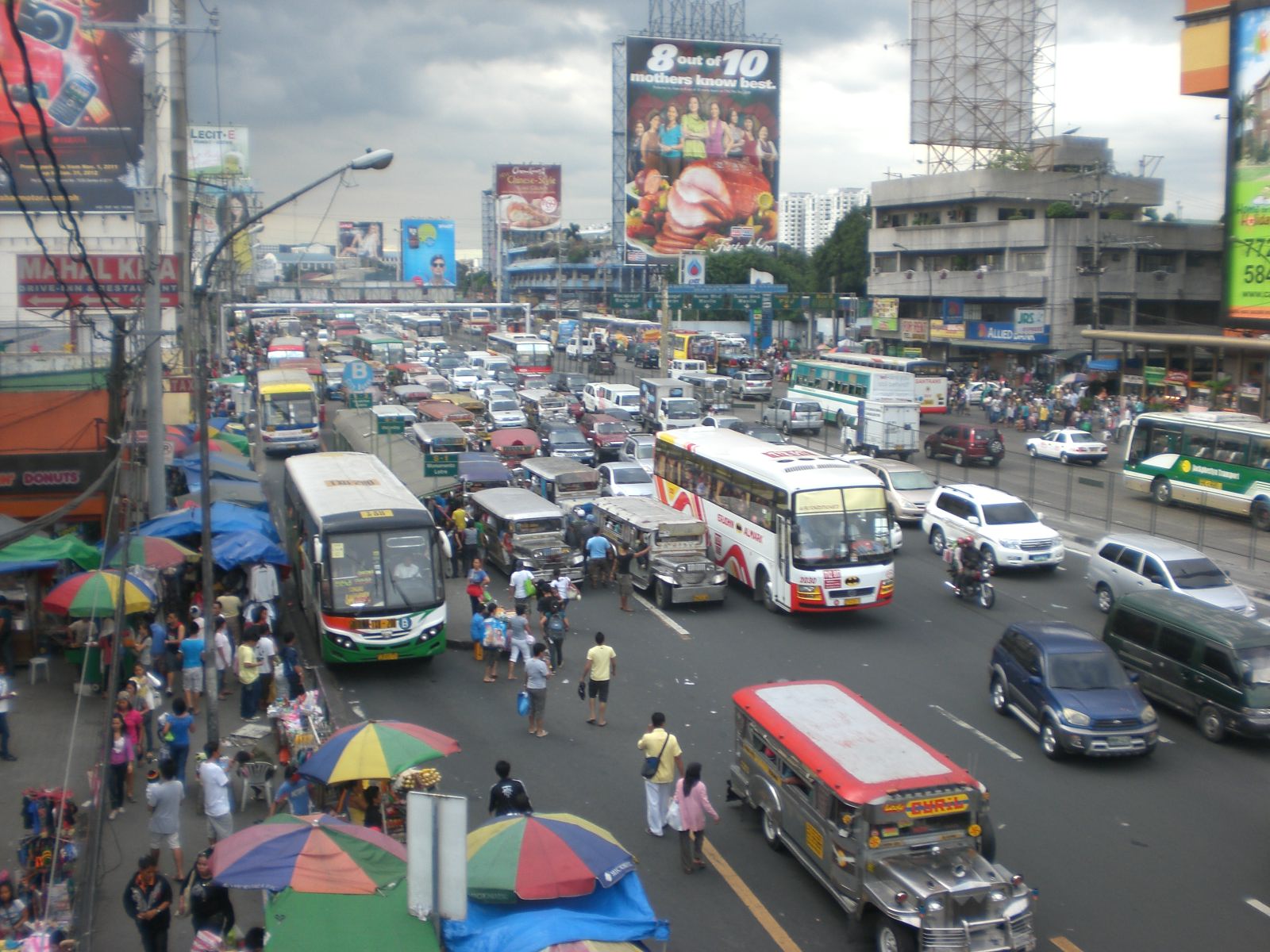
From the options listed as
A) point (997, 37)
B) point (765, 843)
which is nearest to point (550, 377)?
point (997, 37)

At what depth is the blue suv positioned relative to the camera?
13.8m

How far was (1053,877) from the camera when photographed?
11102 mm

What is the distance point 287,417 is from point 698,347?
4226cm

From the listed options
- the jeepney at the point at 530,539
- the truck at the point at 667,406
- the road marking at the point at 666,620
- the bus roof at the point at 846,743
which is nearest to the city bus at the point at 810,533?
the road marking at the point at 666,620

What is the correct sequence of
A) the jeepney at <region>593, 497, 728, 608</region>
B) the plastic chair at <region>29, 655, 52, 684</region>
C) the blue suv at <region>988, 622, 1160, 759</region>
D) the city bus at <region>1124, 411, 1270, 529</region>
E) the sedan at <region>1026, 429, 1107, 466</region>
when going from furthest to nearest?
the sedan at <region>1026, 429, 1107, 466</region> < the city bus at <region>1124, 411, 1270, 529</region> < the jeepney at <region>593, 497, 728, 608</region> < the plastic chair at <region>29, 655, 52, 684</region> < the blue suv at <region>988, 622, 1160, 759</region>

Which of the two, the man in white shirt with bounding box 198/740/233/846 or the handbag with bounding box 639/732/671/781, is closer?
the man in white shirt with bounding box 198/740/233/846

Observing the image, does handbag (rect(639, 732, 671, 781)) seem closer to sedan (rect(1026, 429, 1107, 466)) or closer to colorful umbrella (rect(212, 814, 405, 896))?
colorful umbrella (rect(212, 814, 405, 896))

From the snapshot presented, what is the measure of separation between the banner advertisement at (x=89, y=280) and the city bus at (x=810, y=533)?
17129 mm

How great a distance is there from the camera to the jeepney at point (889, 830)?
8969 mm

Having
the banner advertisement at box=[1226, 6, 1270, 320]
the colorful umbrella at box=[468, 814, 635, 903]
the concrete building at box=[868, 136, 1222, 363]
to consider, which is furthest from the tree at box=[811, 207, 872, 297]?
the colorful umbrella at box=[468, 814, 635, 903]

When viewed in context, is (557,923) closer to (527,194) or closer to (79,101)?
(79,101)

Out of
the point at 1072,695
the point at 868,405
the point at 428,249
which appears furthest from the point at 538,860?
the point at 428,249

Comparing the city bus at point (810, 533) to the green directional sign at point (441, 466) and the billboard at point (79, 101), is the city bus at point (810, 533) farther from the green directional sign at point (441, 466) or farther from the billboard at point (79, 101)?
the billboard at point (79, 101)

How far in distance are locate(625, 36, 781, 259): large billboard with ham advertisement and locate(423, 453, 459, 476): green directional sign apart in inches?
2772
